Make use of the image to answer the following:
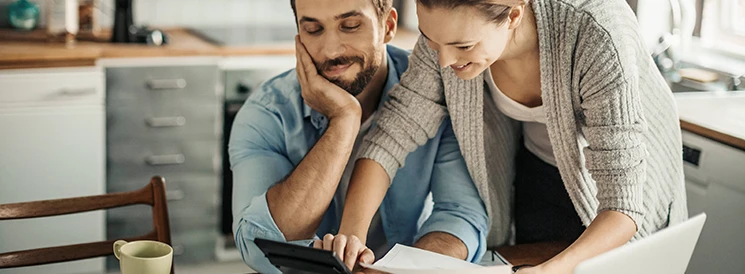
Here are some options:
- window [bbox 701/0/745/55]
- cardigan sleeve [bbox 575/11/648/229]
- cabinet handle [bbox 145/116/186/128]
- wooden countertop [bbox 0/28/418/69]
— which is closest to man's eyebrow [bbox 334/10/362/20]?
cardigan sleeve [bbox 575/11/648/229]

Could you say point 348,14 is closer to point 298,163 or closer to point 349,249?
point 298,163

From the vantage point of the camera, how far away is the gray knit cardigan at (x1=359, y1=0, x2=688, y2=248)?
148 cm

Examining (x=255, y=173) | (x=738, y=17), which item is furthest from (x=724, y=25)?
(x=255, y=173)

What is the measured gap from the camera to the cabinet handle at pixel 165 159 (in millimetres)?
3211

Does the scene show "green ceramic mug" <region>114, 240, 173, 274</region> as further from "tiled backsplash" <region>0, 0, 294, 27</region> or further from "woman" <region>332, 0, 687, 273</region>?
"tiled backsplash" <region>0, 0, 294, 27</region>

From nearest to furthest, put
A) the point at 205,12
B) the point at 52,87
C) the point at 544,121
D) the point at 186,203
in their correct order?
the point at 544,121
the point at 52,87
the point at 186,203
the point at 205,12

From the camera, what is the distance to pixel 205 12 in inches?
149

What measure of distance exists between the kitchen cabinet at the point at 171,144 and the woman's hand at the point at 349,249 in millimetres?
1806

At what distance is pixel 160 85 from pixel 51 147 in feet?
1.41

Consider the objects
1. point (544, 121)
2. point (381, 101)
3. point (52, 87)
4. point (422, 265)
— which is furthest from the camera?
point (52, 87)

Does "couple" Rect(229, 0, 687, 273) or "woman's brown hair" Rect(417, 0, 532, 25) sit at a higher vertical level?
"woman's brown hair" Rect(417, 0, 532, 25)

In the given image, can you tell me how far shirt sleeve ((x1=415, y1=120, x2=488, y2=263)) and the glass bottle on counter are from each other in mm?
1830

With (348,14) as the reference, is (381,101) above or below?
below

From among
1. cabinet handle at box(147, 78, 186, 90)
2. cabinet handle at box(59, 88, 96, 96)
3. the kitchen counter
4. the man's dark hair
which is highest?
the man's dark hair
